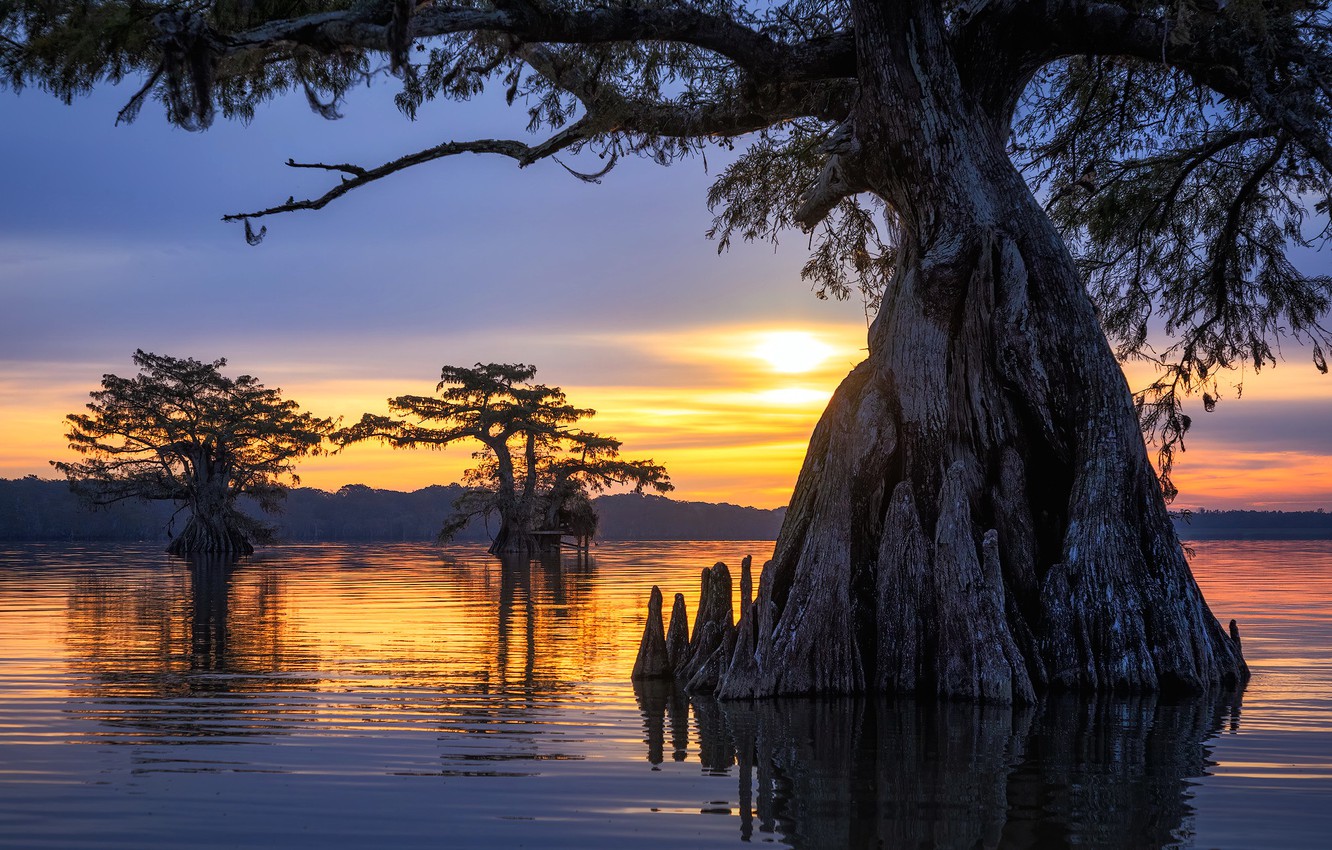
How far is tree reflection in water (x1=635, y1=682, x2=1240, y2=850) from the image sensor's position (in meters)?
4.81

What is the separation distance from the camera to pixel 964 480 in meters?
8.99

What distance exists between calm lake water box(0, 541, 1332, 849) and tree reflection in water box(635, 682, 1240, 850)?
0.02m

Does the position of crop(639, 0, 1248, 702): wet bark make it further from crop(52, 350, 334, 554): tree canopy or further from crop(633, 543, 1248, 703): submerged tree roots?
crop(52, 350, 334, 554): tree canopy

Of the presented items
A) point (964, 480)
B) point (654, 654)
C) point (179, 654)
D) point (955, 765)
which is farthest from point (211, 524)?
point (955, 765)

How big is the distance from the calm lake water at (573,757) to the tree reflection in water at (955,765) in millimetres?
22

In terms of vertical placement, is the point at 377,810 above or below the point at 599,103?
below

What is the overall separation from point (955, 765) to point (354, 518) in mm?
130686

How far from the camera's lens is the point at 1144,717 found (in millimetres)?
7684

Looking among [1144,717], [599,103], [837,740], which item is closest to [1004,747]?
[837,740]

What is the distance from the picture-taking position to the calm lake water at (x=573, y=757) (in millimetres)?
4762

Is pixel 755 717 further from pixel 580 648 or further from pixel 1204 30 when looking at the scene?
pixel 1204 30

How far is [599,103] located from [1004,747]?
6883mm

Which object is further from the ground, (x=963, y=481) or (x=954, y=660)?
(x=963, y=481)

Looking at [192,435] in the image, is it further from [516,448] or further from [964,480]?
[964,480]
